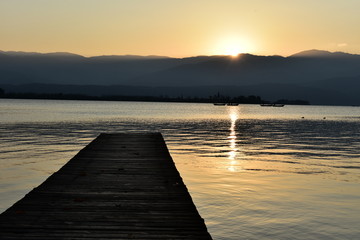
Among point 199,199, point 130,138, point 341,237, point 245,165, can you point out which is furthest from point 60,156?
Answer: point 341,237

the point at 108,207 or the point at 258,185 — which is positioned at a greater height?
the point at 108,207

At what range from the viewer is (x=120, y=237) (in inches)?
330

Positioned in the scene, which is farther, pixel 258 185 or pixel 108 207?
pixel 258 185

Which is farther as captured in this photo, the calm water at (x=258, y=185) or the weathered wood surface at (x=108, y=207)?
the calm water at (x=258, y=185)

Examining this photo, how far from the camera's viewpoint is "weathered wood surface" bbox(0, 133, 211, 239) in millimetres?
8688

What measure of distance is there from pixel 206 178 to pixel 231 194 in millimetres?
3745

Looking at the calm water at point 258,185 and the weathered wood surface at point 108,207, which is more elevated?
the weathered wood surface at point 108,207

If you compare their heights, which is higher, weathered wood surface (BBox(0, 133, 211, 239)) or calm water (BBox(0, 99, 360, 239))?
weathered wood surface (BBox(0, 133, 211, 239))

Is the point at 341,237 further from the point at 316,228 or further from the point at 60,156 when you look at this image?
the point at 60,156

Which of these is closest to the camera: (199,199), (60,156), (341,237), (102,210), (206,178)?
(102,210)

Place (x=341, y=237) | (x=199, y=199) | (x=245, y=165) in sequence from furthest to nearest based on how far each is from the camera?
(x=245, y=165), (x=199, y=199), (x=341, y=237)

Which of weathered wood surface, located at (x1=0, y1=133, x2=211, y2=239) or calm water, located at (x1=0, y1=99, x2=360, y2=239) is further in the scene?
calm water, located at (x1=0, y1=99, x2=360, y2=239)

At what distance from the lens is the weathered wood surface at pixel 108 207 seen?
8688mm

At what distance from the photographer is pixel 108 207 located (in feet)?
35.1
